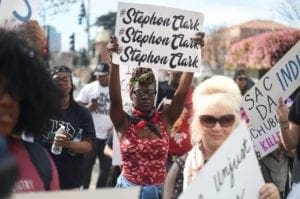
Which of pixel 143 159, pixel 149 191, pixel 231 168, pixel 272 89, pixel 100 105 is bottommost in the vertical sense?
pixel 149 191

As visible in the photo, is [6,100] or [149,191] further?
[149,191]

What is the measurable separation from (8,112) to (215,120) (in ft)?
3.38

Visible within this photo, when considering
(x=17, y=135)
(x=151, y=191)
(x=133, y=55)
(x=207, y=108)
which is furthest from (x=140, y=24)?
(x=17, y=135)

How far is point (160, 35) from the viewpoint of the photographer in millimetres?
5152

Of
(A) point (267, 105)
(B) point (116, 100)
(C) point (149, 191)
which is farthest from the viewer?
(A) point (267, 105)

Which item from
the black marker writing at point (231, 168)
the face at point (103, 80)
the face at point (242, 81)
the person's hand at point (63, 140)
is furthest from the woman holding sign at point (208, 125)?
the face at point (242, 81)

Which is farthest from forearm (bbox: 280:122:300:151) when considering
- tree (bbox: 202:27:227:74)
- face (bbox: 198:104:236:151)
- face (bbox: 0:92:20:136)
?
tree (bbox: 202:27:227:74)

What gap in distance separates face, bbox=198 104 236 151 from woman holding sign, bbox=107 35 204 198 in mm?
1254

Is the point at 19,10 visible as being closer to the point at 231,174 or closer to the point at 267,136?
the point at 267,136

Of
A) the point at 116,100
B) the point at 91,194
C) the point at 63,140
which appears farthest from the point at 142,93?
the point at 91,194

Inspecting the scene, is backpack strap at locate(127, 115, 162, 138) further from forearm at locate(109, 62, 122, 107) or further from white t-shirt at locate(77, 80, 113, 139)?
white t-shirt at locate(77, 80, 113, 139)

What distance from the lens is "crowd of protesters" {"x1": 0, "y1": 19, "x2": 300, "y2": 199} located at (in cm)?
207

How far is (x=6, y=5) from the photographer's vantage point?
4176 millimetres

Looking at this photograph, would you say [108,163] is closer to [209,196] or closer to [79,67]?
[209,196]
